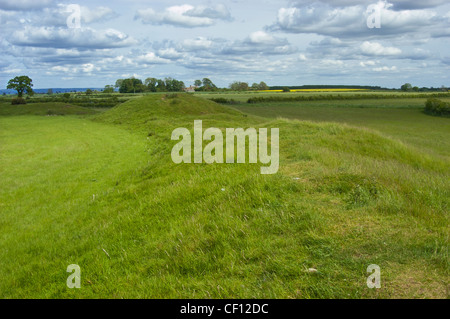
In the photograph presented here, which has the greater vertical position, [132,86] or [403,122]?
[132,86]

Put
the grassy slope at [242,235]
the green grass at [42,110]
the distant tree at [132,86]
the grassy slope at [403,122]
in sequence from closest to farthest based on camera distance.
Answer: the grassy slope at [242,235]
the grassy slope at [403,122]
the green grass at [42,110]
the distant tree at [132,86]

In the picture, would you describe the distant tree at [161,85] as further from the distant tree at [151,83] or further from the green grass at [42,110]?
the green grass at [42,110]

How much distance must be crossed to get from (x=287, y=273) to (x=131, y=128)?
38335mm

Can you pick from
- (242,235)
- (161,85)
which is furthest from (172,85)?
(242,235)

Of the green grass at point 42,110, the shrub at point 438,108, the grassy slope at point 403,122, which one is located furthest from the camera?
the shrub at point 438,108

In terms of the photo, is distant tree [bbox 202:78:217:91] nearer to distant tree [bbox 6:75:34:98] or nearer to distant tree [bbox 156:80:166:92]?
distant tree [bbox 156:80:166:92]

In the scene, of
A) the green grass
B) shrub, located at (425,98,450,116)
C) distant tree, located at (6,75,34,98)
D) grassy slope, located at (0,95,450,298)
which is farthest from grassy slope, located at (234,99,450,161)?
distant tree, located at (6,75,34,98)

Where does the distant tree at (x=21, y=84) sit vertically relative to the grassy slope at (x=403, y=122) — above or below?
above

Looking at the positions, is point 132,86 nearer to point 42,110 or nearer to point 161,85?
point 161,85

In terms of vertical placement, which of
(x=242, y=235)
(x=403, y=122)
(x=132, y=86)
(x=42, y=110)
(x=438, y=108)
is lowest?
(x=242, y=235)

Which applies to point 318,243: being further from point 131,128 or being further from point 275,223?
point 131,128

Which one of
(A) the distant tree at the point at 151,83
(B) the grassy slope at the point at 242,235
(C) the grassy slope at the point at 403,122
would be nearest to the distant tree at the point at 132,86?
(A) the distant tree at the point at 151,83

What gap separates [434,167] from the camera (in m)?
16.8
